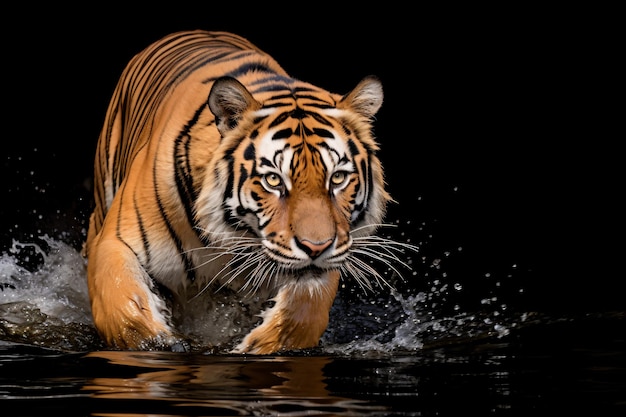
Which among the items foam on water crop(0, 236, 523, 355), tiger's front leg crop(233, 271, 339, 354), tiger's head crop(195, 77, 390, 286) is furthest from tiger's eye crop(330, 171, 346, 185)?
foam on water crop(0, 236, 523, 355)

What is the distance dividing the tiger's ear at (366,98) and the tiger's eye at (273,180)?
29 cm

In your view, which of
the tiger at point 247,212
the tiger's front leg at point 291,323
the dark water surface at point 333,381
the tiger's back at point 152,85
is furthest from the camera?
the tiger's back at point 152,85

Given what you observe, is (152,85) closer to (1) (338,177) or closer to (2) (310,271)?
(1) (338,177)

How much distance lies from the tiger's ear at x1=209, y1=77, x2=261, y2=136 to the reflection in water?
56 cm

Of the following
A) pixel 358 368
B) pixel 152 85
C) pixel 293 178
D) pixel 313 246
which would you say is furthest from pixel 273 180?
pixel 152 85

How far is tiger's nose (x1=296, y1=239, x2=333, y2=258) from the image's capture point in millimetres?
2600

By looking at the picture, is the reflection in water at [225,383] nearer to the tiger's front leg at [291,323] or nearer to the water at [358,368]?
the water at [358,368]

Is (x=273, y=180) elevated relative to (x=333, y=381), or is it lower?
elevated

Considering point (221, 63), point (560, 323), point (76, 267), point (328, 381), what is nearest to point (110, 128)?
point (76, 267)

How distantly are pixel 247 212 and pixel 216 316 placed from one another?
477mm

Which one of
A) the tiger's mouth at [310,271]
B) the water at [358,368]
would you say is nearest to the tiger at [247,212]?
the tiger's mouth at [310,271]

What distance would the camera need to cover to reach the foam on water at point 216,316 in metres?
2.90

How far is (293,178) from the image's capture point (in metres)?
2.70

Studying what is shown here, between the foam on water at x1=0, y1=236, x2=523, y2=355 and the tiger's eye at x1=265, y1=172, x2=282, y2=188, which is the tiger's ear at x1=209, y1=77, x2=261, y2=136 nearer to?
the tiger's eye at x1=265, y1=172, x2=282, y2=188
